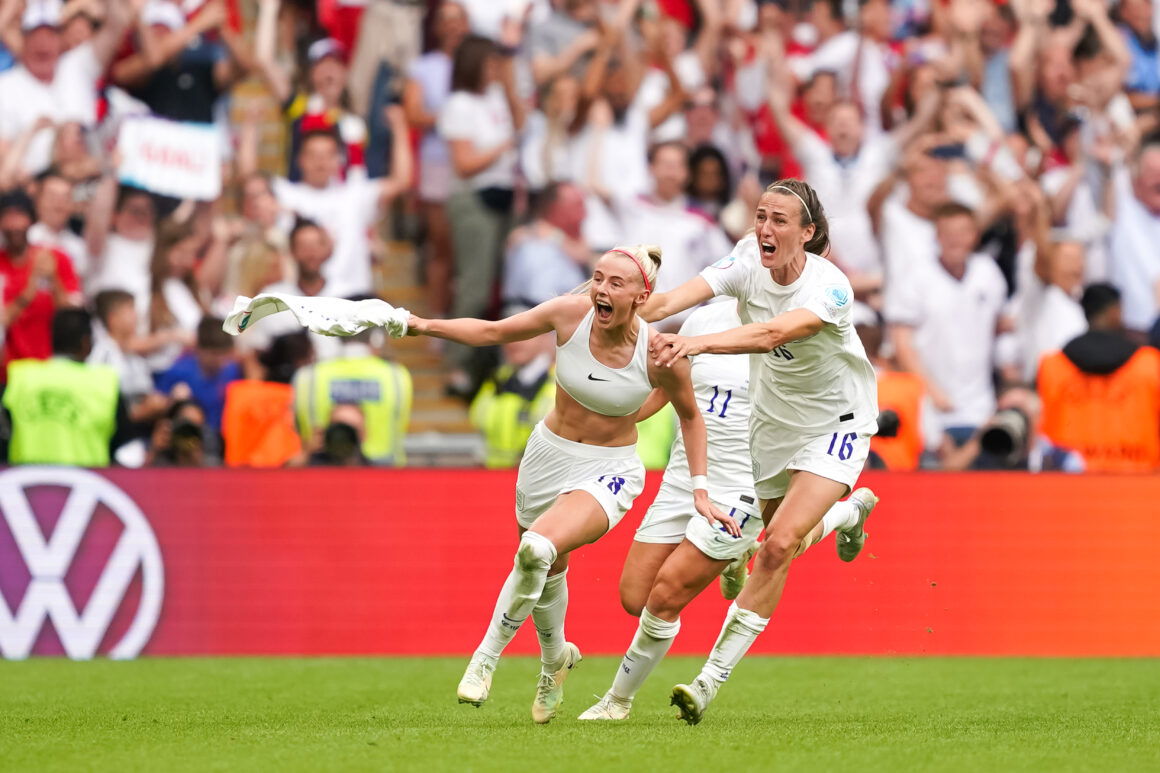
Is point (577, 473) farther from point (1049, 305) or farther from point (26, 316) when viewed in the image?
point (1049, 305)

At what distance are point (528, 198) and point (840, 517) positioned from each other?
6.33 metres

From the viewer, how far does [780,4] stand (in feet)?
60.7

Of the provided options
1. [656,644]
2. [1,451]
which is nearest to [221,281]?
[1,451]

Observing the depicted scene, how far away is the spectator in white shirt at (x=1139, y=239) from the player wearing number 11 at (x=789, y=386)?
7.34 m

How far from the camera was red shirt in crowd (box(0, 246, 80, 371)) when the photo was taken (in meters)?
14.8

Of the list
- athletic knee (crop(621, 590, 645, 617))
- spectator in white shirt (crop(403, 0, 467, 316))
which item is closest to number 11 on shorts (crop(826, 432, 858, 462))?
athletic knee (crop(621, 590, 645, 617))

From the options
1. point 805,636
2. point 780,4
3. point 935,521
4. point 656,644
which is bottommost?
point 805,636

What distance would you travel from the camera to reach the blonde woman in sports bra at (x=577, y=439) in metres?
8.95

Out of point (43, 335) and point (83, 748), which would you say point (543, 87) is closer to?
point (43, 335)

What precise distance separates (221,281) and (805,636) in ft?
19.1

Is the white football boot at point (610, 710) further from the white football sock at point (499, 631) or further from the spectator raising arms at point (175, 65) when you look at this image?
the spectator raising arms at point (175, 65)

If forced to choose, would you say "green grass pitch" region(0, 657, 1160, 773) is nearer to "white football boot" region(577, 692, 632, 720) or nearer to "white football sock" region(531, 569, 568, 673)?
"white football boot" region(577, 692, 632, 720)

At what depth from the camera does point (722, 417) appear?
10.8m

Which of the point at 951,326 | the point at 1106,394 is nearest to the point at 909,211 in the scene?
the point at 951,326
